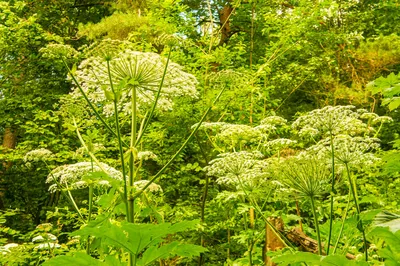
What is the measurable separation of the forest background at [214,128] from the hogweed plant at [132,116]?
0.02 meters

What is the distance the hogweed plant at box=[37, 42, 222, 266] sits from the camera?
1.54 meters

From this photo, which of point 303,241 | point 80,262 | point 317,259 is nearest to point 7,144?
point 303,241

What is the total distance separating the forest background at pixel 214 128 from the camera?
2.67 metres

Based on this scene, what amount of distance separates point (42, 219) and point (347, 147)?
1003 cm

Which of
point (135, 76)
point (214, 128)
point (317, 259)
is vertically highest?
point (135, 76)

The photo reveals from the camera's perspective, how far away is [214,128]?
512 cm

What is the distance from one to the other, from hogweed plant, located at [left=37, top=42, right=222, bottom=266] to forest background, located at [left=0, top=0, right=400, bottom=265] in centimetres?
2

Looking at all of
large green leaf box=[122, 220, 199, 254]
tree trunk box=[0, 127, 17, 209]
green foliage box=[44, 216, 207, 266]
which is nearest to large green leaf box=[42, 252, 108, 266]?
green foliage box=[44, 216, 207, 266]

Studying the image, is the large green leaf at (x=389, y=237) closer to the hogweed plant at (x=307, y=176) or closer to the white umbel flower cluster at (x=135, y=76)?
the hogweed plant at (x=307, y=176)

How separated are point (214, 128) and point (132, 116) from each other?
9.78 ft

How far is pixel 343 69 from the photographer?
9.91m

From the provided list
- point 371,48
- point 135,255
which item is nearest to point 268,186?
point 135,255

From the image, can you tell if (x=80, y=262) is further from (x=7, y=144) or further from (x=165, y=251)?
(x=7, y=144)

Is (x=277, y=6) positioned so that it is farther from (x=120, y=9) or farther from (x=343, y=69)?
(x=120, y=9)
